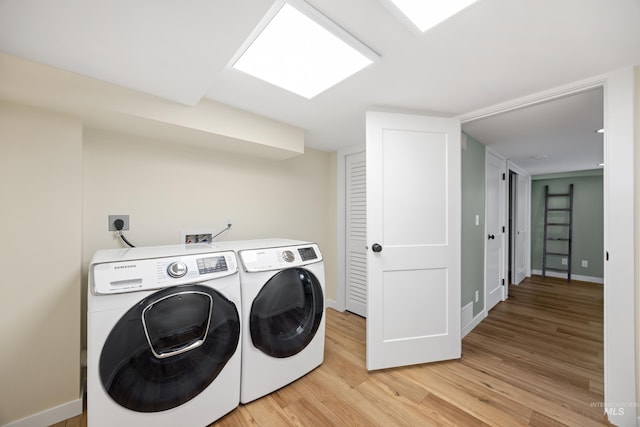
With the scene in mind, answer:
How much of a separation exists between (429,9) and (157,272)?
1.67m

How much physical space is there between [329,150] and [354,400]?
2.48m

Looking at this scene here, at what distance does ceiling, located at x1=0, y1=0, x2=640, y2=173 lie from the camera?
87 centimetres

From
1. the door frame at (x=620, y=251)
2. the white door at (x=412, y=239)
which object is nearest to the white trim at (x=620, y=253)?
the door frame at (x=620, y=251)

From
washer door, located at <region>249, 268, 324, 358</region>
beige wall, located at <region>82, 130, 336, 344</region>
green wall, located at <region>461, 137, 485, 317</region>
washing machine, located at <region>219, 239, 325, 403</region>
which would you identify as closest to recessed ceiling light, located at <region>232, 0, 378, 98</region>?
beige wall, located at <region>82, 130, 336, 344</region>

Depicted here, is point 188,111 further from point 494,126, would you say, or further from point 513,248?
point 513,248

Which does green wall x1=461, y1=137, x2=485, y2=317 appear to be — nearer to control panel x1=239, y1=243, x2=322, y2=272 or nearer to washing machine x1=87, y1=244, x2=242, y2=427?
control panel x1=239, y1=243, x2=322, y2=272

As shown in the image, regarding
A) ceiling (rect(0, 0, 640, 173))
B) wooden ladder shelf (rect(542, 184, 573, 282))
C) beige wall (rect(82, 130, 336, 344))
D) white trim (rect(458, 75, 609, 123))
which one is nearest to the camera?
ceiling (rect(0, 0, 640, 173))

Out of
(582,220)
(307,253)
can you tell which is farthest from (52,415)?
(582,220)

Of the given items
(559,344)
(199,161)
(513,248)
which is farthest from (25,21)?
(513,248)

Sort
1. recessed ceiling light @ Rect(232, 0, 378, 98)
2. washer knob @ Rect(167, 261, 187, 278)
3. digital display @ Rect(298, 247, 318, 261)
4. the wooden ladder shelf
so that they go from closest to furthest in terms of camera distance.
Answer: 1. recessed ceiling light @ Rect(232, 0, 378, 98)
2. washer knob @ Rect(167, 261, 187, 278)
3. digital display @ Rect(298, 247, 318, 261)
4. the wooden ladder shelf

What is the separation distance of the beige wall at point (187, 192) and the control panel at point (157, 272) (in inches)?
26.4

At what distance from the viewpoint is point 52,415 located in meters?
1.31

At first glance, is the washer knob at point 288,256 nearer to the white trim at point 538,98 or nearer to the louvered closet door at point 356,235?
the louvered closet door at point 356,235

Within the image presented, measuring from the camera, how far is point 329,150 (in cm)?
300
